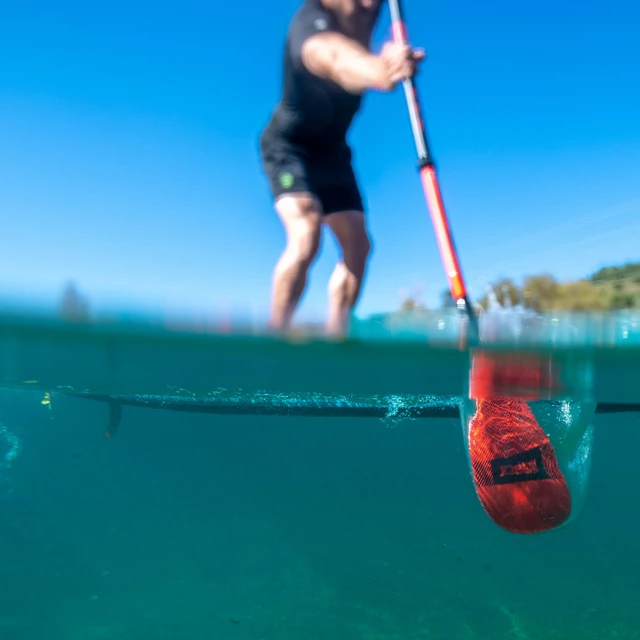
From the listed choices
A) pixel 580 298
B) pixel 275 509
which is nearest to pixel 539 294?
pixel 580 298

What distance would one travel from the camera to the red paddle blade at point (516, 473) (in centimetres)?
306

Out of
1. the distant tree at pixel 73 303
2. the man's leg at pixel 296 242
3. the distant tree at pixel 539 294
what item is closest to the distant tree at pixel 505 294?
the distant tree at pixel 539 294

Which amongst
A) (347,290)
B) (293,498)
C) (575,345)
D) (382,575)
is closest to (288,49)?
(347,290)

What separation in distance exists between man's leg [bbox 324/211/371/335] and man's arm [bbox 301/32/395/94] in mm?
985

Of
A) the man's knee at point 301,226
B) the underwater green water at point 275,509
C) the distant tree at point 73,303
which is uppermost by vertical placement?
the man's knee at point 301,226

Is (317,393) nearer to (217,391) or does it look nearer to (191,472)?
(217,391)

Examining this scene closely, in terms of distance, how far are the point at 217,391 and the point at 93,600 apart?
14.7 ft

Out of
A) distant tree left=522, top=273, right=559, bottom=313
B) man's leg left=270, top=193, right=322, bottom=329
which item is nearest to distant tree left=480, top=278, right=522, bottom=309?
distant tree left=522, top=273, right=559, bottom=313

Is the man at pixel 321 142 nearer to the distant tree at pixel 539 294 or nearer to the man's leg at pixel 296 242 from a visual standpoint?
the man's leg at pixel 296 242

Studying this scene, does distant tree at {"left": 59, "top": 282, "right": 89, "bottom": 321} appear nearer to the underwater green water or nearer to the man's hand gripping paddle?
the underwater green water

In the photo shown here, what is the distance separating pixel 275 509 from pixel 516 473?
793 centimetres

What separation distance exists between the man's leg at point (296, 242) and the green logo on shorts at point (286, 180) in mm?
74

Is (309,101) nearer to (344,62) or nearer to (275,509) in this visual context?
(344,62)

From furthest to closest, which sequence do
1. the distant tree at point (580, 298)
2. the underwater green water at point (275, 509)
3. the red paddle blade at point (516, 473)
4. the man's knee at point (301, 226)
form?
the underwater green water at point (275, 509) < the distant tree at point (580, 298) < the red paddle blade at point (516, 473) < the man's knee at point (301, 226)
